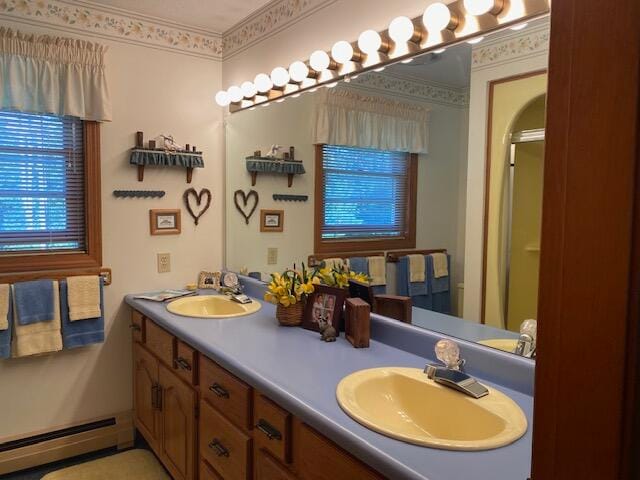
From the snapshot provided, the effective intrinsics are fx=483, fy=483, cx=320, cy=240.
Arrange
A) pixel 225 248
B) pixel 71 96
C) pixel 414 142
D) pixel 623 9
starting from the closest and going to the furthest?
pixel 623 9 → pixel 414 142 → pixel 71 96 → pixel 225 248

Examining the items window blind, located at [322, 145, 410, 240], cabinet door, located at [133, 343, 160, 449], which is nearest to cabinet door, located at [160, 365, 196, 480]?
cabinet door, located at [133, 343, 160, 449]

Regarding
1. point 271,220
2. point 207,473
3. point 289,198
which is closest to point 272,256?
point 271,220

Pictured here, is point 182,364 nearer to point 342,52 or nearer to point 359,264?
point 359,264

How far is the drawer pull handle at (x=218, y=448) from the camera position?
1.68m

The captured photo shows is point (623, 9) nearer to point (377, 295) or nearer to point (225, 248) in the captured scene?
point (377, 295)

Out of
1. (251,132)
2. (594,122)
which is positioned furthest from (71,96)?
(594,122)

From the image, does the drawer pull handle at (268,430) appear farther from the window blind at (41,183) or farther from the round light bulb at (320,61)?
the window blind at (41,183)

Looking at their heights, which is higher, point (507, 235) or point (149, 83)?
point (149, 83)

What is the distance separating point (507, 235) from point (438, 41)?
693mm

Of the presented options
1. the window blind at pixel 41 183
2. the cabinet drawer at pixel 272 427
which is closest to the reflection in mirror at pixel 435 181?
the cabinet drawer at pixel 272 427

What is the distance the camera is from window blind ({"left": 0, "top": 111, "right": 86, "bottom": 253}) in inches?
91.3

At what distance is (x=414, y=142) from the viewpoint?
183cm

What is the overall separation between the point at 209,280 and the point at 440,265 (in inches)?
62.2

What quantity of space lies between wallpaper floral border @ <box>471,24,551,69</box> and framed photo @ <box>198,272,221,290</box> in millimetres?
1882
